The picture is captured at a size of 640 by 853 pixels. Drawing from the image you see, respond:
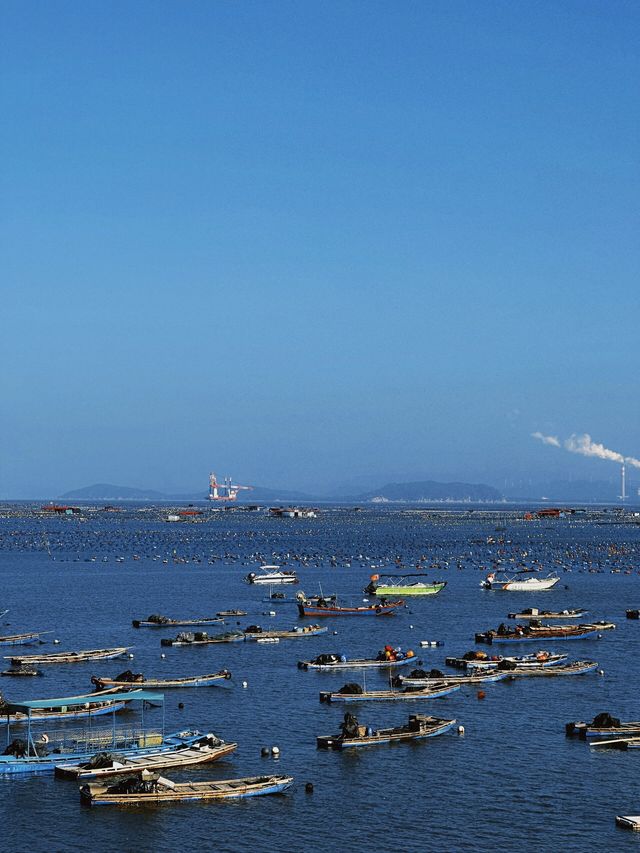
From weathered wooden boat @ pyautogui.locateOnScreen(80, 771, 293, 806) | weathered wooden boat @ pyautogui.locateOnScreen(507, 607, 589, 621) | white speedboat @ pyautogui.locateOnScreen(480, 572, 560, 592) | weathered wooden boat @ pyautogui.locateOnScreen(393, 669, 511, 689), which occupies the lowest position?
weathered wooden boat @ pyautogui.locateOnScreen(80, 771, 293, 806)

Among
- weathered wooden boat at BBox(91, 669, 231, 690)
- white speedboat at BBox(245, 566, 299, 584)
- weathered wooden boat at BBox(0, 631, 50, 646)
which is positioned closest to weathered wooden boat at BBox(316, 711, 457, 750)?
weathered wooden boat at BBox(91, 669, 231, 690)

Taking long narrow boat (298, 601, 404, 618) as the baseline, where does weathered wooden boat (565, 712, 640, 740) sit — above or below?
below

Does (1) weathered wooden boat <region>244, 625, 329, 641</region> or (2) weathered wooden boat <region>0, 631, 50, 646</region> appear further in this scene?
(1) weathered wooden boat <region>244, 625, 329, 641</region>

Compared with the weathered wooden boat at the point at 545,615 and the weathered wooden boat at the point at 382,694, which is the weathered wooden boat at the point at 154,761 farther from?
the weathered wooden boat at the point at 545,615

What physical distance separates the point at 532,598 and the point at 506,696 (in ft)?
211

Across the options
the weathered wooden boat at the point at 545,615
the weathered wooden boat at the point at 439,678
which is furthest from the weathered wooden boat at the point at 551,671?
→ the weathered wooden boat at the point at 545,615

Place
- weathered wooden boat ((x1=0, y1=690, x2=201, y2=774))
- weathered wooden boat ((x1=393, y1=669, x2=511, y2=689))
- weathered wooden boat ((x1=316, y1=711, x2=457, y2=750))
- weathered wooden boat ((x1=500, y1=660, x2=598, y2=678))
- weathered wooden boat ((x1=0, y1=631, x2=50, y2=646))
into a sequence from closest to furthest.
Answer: weathered wooden boat ((x1=0, y1=690, x2=201, y2=774)) < weathered wooden boat ((x1=316, y1=711, x2=457, y2=750)) < weathered wooden boat ((x1=393, y1=669, x2=511, y2=689)) < weathered wooden boat ((x1=500, y1=660, x2=598, y2=678)) < weathered wooden boat ((x1=0, y1=631, x2=50, y2=646))

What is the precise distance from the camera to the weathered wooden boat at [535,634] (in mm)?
96188

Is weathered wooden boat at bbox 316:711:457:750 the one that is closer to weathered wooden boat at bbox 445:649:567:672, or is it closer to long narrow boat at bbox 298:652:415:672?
weathered wooden boat at bbox 445:649:567:672

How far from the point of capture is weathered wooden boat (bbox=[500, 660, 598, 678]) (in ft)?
261

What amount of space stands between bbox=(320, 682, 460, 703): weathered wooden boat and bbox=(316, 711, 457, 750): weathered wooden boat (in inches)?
263

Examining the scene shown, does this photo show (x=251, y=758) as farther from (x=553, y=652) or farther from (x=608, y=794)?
(x=553, y=652)

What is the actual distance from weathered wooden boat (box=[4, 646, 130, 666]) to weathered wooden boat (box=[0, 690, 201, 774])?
2018cm

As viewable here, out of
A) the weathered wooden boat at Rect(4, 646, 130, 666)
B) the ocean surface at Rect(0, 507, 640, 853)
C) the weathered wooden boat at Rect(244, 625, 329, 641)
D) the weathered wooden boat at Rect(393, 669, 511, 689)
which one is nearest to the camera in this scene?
the ocean surface at Rect(0, 507, 640, 853)
